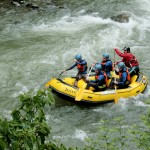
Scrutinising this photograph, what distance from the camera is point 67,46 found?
14.7 metres

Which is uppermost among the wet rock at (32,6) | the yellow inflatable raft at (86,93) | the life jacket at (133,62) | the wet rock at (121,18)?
the life jacket at (133,62)

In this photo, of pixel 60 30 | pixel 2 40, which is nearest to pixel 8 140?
pixel 2 40

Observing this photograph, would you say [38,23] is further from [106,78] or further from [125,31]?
[106,78]

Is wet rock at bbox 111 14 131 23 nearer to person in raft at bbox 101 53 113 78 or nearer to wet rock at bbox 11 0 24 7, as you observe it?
wet rock at bbox 11 0 24 7

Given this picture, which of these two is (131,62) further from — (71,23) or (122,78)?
(71,23)

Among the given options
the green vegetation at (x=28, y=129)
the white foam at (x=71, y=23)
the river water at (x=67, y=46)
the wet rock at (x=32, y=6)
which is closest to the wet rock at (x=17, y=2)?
the river water at (x=67, y=46)

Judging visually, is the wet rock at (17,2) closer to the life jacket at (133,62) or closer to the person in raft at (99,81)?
the life jacket at (133,62)

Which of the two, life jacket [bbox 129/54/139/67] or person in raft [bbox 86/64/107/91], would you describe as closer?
person in raft [bbox 86/64/107/91]

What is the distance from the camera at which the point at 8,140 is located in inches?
135

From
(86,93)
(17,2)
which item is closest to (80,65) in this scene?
(86,93)

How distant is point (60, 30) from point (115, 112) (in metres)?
6.92

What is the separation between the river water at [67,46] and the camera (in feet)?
33.2

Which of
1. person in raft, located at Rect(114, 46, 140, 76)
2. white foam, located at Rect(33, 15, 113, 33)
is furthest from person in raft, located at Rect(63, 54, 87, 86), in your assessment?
white foam, located at Rect(33, 15, 113, 33)

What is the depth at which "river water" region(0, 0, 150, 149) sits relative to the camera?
399 inches
